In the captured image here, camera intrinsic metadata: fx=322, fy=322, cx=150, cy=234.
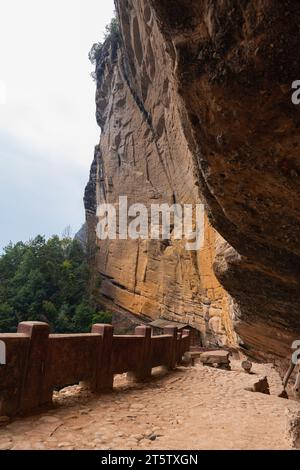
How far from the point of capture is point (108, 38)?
2797 centimetres

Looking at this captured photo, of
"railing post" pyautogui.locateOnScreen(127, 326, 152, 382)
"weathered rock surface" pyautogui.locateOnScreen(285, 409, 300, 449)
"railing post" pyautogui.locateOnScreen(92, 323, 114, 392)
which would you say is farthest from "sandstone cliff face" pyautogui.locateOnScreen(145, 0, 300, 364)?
"railing post" pyautogui.locateOnScreen(127, 326, 152, 382)

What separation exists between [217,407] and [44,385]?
3.24m

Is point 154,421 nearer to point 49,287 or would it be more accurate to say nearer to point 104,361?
point 104,361

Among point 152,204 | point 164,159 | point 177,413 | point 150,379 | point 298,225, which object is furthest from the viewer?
point 152,204

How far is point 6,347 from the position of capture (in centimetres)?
442

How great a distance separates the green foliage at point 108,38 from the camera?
26547mm

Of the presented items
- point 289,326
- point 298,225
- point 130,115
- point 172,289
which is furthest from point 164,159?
point 298,225

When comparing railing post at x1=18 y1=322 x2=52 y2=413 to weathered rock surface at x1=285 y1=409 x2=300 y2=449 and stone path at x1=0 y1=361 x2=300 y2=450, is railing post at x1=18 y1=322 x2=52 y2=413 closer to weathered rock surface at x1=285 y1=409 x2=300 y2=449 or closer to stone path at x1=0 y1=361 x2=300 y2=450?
stone path at x1=0 y1=361 x2=300 y2=450

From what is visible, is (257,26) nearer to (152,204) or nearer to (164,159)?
(164,159)

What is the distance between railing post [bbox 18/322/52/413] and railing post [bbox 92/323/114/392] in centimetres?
133

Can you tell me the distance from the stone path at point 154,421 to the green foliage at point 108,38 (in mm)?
25892

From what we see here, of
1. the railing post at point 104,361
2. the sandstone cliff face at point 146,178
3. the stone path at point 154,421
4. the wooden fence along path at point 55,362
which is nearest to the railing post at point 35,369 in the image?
the wooden fence along path at point 55,362

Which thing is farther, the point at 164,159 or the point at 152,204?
the point at 152,204

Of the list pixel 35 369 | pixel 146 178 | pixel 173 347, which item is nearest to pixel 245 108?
pixel 35 369
